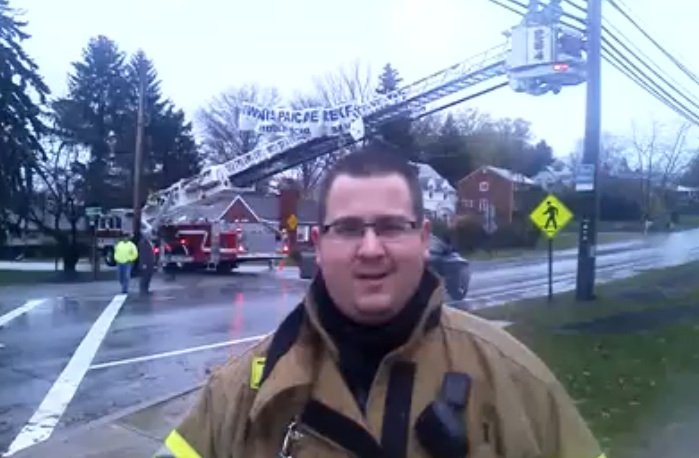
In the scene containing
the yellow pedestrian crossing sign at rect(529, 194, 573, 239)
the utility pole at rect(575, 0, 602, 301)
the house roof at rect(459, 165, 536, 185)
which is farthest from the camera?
the house roof at rect(459, 165, 536, 185)

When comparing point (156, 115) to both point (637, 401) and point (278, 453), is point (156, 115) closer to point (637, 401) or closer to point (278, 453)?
point (637, 401)

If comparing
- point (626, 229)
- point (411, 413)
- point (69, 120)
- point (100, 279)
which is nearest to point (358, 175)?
point (411, 413)

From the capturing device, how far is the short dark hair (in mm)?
1994

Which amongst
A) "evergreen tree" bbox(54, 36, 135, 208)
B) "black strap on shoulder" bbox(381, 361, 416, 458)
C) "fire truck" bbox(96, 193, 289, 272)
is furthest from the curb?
"evergreen tree" bbox(54, 36, 135, 208)

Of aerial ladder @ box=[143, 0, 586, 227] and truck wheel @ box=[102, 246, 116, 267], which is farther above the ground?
aerial ladder @ box=[143, 0, 586, 227]

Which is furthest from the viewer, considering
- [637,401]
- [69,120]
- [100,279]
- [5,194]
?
[69,120]

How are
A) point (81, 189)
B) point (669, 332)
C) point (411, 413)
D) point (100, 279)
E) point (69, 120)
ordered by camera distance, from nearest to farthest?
point (411, 413), point (669, 332), point (100, 279), point (81, 189), point (69, 120)

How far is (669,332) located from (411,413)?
12.3 meters

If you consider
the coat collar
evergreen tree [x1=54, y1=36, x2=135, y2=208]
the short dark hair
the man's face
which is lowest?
the coat collar

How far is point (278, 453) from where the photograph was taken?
1908 millimetres

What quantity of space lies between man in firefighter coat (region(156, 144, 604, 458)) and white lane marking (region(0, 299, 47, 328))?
15.0 metres

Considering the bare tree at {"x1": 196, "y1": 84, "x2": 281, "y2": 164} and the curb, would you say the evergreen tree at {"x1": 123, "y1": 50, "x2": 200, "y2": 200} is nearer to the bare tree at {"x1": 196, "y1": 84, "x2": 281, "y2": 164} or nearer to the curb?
the bare tree at {"x1": 196, "y1": 84, "x2": 281, "y2": 164}

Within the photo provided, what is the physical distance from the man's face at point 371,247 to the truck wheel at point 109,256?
36084 mm

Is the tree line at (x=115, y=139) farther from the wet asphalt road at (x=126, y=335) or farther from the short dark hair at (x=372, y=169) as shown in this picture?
the short dark hair at (x=372, y=169)
